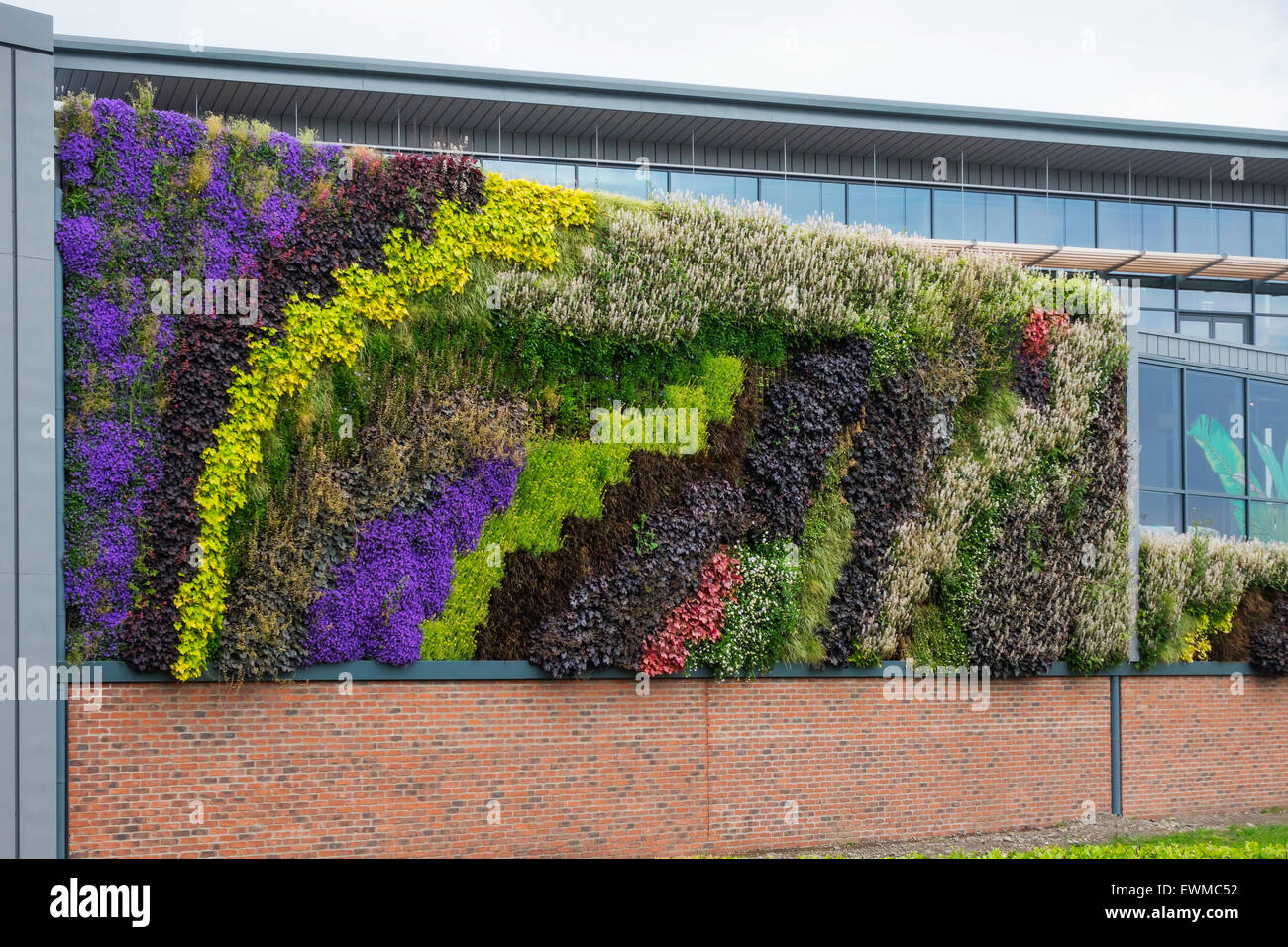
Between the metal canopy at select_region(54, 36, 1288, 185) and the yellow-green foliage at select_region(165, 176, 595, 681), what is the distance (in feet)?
33.2

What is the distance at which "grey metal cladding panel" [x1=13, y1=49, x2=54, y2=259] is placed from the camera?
37.3ft

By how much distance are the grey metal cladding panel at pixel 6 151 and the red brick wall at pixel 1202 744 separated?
48.5ft

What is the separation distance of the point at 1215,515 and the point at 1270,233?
521 inches

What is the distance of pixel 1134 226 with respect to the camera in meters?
28.2

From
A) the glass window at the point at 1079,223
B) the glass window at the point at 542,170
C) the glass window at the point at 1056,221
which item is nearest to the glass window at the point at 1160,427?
the glass window at the point at 1056,221

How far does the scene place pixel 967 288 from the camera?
53.3ft

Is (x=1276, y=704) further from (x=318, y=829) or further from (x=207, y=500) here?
Answer: (x=207, y=500)

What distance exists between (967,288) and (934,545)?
3368mm

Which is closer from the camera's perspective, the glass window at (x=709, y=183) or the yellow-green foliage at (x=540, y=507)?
the yellow-green foliage at (x=540, y=507)

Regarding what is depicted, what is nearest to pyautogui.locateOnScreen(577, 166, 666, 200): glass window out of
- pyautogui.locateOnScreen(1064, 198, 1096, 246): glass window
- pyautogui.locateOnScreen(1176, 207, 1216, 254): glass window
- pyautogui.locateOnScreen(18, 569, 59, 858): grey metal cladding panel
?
pyautogui.locateOnScreen(1064, 198, 1096, 246): glass window

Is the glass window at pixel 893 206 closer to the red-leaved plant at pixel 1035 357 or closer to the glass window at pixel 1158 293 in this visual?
the glass window at pixel 1158 293

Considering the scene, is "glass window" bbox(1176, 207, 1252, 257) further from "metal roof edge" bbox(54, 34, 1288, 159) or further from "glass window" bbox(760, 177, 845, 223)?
"glass window" bbox(760, 177, 845, 223)

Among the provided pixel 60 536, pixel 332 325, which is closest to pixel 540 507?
pixel 332 325

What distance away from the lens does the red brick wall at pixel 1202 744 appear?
17.7 metres
